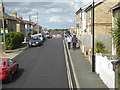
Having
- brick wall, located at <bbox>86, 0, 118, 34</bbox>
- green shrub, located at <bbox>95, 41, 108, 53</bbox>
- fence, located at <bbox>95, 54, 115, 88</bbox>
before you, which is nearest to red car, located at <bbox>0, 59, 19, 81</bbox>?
fence, located at <bbox>95, 54, 115, 88</bbox>

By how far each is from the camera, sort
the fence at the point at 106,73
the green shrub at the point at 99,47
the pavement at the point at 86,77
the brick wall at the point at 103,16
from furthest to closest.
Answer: the brick wall at the point at 103,16 → the green shrub at the point at 99,47 → the pavement at the point at 86,77 → the fence at the point at 106,73

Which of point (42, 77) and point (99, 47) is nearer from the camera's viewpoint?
point (42, 77)

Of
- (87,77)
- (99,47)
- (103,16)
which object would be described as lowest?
(87,77)

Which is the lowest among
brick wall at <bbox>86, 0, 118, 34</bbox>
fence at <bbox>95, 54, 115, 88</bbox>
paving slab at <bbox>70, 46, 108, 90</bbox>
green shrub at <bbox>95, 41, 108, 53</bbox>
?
paving slab at <bbox>70, 46, 108, 90</bbox>

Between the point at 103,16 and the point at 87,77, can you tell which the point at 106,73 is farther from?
the point at 103,16

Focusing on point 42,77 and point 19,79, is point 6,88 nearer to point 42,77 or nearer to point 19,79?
point 19,79

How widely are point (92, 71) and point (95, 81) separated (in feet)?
6.22

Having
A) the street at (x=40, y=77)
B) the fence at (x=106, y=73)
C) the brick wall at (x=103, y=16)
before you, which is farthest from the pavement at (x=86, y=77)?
the brick wall at (x=103, y=16)

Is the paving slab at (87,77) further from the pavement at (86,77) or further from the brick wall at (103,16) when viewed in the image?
the brick wall at (103,16)

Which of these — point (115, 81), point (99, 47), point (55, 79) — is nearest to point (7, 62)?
point (55, 79)

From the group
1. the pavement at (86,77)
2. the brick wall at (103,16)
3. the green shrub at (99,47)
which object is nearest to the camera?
the pavement at (86,77)

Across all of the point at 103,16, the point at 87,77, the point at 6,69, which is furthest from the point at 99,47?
the point at 6,69

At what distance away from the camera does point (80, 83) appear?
391 inches

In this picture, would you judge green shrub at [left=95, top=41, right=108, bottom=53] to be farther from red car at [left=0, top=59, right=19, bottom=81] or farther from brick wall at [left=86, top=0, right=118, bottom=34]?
red car at [left=0, top=59, right=19, bottom=81]
